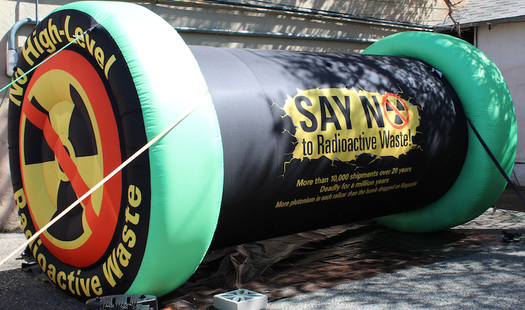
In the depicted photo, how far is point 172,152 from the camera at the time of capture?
3.34 meters

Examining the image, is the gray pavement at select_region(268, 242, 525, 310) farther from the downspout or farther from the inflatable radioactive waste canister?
the downspout

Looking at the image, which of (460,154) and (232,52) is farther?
(460,154)

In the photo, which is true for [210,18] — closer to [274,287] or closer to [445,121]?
[445,121]

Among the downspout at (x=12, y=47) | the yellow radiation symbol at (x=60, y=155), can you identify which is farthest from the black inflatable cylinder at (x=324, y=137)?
the downspout at (x=12, y=47)

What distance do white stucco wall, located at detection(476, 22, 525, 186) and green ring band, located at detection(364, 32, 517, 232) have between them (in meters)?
3.86

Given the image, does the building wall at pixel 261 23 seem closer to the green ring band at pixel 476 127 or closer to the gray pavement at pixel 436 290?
the green ring band at pixel 476 127

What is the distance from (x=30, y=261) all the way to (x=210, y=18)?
4.17 metres

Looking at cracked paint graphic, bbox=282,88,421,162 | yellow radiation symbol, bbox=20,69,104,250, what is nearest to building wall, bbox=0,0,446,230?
yellow radiation symbol, bbox=20,69,104,250

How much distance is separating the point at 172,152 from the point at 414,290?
207cm


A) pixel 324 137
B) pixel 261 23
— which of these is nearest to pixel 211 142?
pixel 324 137

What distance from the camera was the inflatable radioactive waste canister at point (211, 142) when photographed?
343 centimetres

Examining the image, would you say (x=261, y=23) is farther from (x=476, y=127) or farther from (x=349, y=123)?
(x=349, y=123)

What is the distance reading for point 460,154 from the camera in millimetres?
5348

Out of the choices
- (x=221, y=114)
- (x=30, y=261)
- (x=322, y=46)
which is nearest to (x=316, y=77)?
(x=221, y=114)
